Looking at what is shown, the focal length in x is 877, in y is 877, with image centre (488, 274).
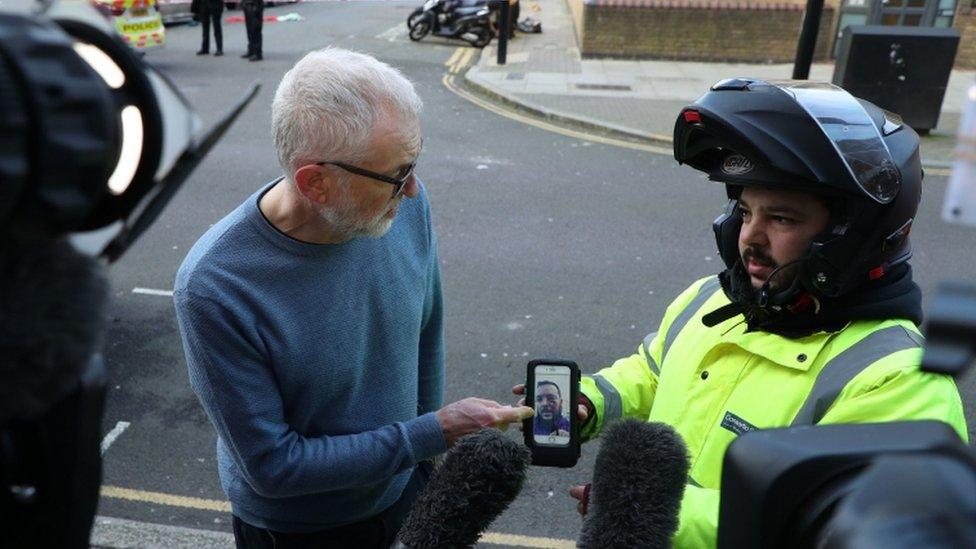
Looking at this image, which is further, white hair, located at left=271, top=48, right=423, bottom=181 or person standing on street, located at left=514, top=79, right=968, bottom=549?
white hair, located at left=271, top=48, right=423, bottom=181

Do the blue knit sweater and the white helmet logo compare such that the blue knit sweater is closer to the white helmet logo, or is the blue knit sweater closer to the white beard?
the white beard

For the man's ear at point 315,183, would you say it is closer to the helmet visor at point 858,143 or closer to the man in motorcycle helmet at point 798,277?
the man in motorcycle helmet at point 798,277

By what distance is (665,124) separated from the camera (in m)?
11.0

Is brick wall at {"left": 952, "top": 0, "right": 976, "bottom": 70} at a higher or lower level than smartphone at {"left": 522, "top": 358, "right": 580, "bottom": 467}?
lower

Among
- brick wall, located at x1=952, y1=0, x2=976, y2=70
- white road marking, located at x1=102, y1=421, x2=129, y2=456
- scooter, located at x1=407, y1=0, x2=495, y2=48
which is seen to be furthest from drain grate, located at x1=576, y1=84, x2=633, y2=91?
white road marking, located at x1=102, y1=421, x2=129, y2=456

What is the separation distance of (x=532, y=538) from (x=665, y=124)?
26.3 ft

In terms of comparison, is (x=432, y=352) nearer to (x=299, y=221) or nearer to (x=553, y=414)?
(x=553, y=414)

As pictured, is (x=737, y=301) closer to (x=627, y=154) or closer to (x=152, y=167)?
(x=152, y=167)

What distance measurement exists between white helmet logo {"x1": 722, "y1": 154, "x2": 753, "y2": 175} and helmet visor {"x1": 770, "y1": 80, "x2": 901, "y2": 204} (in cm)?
18

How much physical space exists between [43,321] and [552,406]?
1646 mm

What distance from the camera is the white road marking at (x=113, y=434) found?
4.32 m

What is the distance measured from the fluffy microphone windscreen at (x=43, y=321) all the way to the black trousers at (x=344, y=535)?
1741mm

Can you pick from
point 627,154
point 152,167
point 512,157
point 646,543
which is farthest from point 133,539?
point 627,154

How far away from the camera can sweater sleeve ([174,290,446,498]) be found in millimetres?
2033
